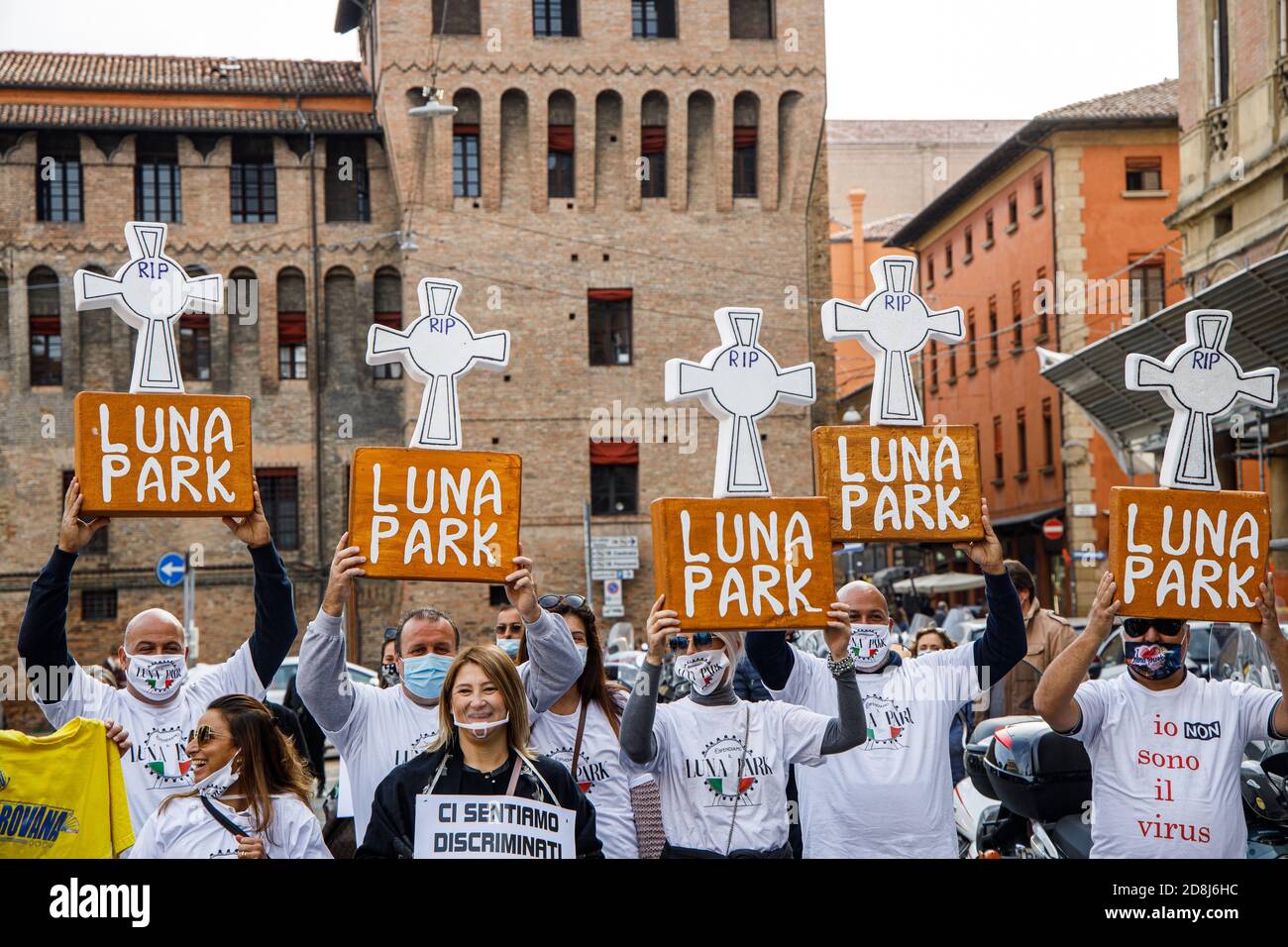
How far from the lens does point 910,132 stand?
219 feet

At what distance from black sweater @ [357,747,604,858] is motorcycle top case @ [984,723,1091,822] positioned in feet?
7.38

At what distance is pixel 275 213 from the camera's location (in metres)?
42.2

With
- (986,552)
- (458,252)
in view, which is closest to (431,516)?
(986,552)

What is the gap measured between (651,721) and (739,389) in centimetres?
145

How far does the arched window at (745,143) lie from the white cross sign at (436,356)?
117ft

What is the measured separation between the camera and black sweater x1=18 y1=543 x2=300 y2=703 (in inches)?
246

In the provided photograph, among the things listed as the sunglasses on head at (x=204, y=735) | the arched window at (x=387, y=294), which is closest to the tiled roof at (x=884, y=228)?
the arched window at (x=387, y=294)

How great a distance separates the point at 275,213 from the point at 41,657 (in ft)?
122

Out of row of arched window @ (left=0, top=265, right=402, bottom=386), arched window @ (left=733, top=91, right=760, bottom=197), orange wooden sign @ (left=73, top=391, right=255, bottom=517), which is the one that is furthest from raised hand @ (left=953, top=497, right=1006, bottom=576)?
arched window @ (left=733, top=91, right=760, bottom=197)

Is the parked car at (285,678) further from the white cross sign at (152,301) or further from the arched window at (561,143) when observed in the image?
the arched window at (561,143)

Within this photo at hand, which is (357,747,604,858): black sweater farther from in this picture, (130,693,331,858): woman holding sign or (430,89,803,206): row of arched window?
(430,89,803,206): row of arched window

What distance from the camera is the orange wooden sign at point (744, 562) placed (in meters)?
5.95
